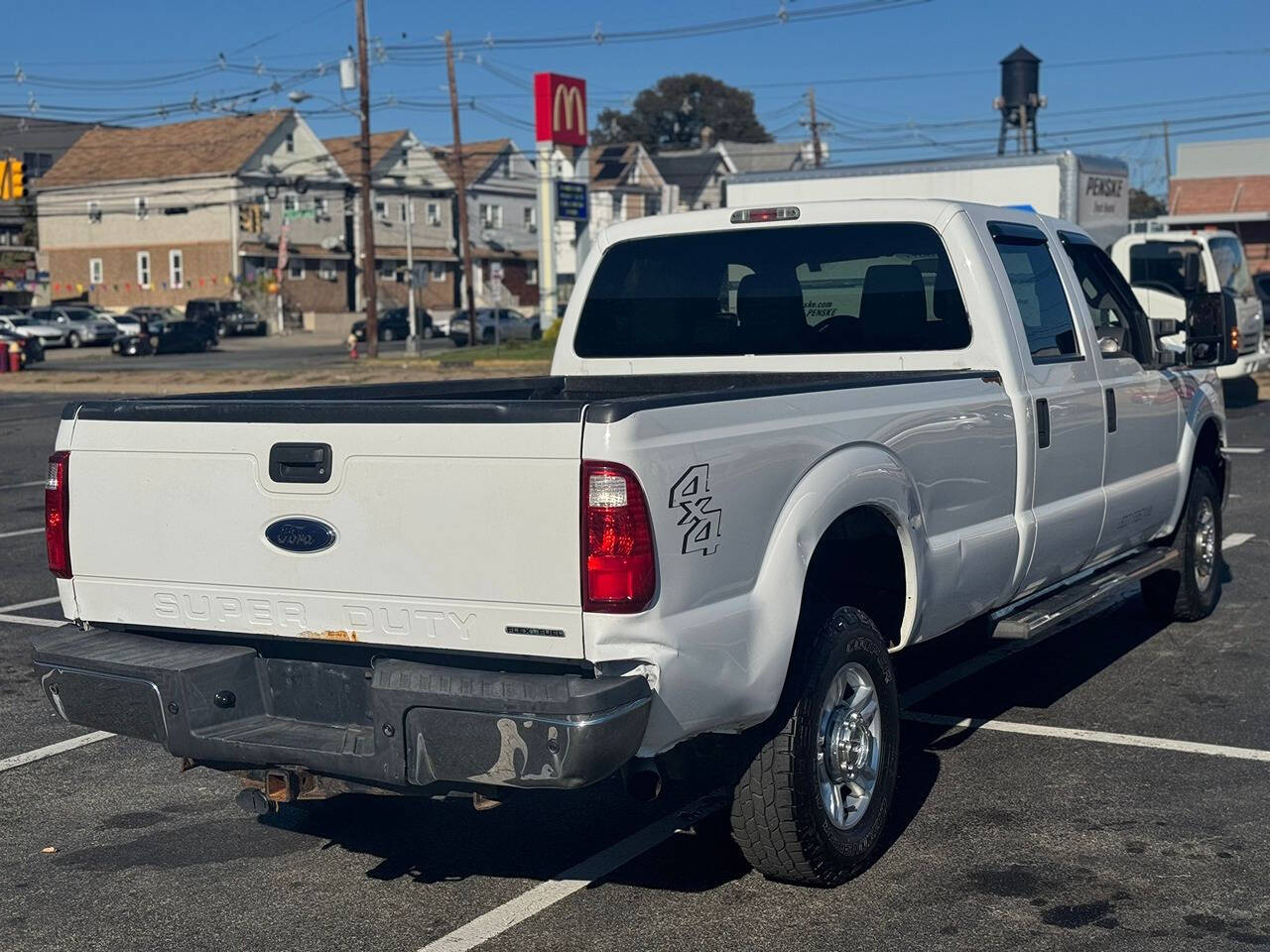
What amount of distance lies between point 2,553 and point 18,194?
89.8ft

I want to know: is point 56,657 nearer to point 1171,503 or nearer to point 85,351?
point 1171,503

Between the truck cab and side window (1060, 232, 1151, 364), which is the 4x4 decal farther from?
the truck cab

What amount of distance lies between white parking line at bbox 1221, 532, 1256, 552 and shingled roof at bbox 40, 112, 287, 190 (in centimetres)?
6490

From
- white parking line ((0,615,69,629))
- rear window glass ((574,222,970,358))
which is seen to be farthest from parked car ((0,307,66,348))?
rear window glass ((574,222,970,358))

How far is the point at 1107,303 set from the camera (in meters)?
7.19

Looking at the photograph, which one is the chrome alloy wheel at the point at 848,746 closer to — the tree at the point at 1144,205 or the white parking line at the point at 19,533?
the white parking line at the point at 19,533

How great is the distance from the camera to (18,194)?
36188 mm

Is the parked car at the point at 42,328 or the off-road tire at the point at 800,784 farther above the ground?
the parked car at the point at 42,328

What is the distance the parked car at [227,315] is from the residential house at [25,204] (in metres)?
16.9

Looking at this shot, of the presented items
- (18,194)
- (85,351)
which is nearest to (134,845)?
(18,194)

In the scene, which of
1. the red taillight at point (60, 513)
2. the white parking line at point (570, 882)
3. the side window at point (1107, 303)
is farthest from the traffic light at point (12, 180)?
the white parking line at point (570, 882)

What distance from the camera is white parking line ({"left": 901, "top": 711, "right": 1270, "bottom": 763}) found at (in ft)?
19.9

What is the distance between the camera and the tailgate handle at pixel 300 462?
419cm

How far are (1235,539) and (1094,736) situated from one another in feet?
18.3
